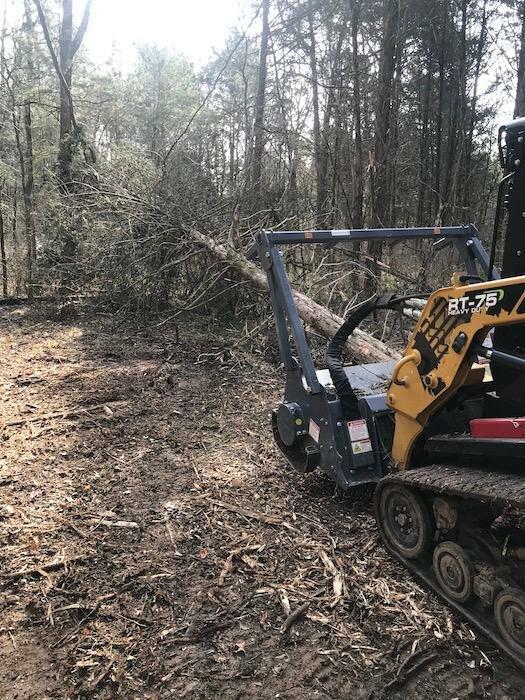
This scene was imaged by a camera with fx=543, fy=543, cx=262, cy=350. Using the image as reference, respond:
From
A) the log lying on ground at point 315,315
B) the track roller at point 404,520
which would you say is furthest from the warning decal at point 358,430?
the log lying on ground at point 315,315

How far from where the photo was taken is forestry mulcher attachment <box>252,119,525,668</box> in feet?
8.04

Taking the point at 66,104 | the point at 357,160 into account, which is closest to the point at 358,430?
Answer: the point at 357,160

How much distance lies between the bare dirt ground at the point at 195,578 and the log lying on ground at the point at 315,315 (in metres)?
1.17

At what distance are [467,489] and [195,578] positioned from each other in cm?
156

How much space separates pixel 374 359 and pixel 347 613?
2.70 meters

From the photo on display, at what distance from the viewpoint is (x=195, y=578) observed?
9.91 feet

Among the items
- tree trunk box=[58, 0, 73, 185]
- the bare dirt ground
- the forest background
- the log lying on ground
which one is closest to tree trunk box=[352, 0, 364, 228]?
the forest background

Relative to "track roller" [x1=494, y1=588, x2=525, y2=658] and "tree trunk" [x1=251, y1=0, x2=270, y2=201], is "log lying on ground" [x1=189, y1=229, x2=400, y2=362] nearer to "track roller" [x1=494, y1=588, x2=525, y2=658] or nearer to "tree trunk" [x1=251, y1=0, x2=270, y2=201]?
"tree trunk" [x1=251, y1=0, x2=270, y2=201]

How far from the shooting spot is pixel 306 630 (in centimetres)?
260

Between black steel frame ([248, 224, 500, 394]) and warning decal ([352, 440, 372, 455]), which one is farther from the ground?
black steel frame ([248, 224, 500, 394])

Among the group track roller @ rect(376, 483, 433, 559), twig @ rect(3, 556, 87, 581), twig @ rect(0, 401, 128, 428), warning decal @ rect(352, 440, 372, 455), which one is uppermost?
warning decal @ rect(352, 440, 372, 455)

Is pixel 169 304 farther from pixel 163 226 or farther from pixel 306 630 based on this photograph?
pixel 306 630

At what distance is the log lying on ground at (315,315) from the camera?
5129 mm

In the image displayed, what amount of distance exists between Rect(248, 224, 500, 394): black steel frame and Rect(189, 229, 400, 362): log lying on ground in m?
1.21
